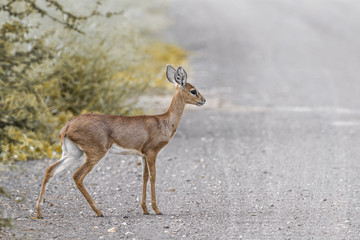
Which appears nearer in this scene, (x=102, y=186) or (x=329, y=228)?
(x=329, y=228)

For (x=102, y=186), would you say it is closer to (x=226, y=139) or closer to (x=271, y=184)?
(x=271, y=184)

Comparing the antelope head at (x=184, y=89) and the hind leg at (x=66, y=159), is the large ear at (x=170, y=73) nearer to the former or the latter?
the antelope head at (x=184, y=89)

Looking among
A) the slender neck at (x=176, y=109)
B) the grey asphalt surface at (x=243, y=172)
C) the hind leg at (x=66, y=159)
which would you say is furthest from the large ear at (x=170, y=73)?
the grey asphalt surface at (x=243, y=172)

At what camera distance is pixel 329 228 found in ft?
22.4

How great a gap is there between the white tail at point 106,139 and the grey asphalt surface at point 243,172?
47 centimetres

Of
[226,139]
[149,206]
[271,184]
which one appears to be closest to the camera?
[149,206]

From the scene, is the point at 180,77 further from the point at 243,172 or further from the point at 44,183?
the point at 243,172

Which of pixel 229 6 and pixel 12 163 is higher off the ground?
pixel 12 163

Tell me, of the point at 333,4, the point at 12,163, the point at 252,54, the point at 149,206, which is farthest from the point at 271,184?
the point at 333,4

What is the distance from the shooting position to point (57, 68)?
36.3 ft

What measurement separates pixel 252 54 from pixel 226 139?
11.4 m

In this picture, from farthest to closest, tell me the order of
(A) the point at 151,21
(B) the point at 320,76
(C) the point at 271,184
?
1. (A) the point at 151,21
2. (B) the point at 320,76
3. (C) the point at 271,184

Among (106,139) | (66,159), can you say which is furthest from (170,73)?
(66,159)

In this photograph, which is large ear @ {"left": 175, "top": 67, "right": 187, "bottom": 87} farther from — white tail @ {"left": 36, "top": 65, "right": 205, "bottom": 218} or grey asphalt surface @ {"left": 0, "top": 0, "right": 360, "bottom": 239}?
grey asphalt surface @ {"left": 0, "top": 0, "right": 360, "bottom": 239}
